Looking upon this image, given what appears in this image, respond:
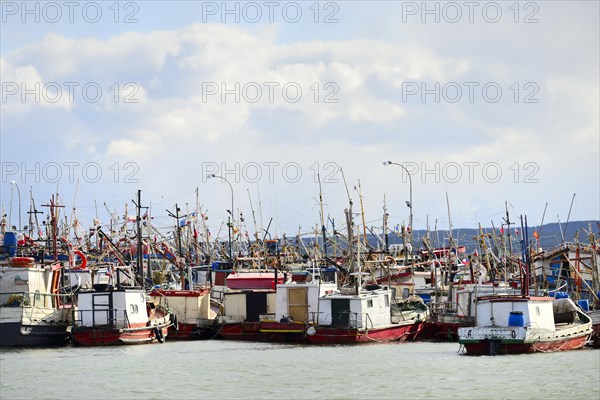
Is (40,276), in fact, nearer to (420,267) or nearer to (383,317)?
(383,317)

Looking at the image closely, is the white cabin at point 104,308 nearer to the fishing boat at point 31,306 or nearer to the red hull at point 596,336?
the fishing boat at point 31,306

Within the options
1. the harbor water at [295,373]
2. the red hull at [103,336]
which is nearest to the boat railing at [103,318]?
the red hull at [103,336]

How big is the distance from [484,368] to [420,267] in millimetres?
33954

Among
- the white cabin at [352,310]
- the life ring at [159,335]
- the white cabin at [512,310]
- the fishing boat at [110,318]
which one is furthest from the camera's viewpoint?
the life ring at [159,335]

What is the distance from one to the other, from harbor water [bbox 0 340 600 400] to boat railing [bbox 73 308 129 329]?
5.79 ft

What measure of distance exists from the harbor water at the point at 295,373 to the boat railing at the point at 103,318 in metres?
1.77

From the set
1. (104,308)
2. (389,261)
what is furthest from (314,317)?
A: (389,261)

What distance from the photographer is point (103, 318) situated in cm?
5488

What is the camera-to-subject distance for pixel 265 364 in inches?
1838

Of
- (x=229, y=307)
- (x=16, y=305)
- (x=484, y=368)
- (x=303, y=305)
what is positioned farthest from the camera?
(x=229, y=307)

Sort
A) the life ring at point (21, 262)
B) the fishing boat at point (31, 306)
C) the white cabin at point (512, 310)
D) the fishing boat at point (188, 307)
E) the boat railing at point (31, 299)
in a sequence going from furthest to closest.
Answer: the fishing boat at point (188, 307), the life ring at point (21, 262), the boat railing at point (31, 299), the fishing boat at point (31, 306), the white cabin at point (512, 310)

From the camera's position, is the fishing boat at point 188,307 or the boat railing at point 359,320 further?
the fishing boat at point 188,307

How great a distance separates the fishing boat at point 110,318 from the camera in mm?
54156

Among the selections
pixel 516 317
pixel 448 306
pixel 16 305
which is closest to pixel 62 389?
pixel 16 305
